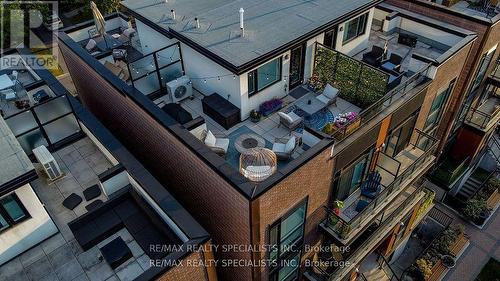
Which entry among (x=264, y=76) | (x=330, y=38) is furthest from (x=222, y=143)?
(x=330, y=38)

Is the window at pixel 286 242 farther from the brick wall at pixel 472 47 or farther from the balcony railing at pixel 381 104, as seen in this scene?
the brick wall at pixel 472 47

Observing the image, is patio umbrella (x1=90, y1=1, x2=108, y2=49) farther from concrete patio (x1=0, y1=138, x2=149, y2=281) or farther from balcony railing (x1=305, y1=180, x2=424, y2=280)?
balcony railing (x1=305, y1=180, x2=424, y2=280)

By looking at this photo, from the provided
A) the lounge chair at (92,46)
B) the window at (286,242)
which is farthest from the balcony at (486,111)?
the lounge chair at (92,46)

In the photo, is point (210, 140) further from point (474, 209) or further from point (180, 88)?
point (474, 209)

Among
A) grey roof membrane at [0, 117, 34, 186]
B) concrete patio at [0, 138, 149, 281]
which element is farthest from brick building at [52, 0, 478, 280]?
grey roof membrane at [0, 117, 34, 186]

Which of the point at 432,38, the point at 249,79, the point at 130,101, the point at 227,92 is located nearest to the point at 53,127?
the point at 130,101
